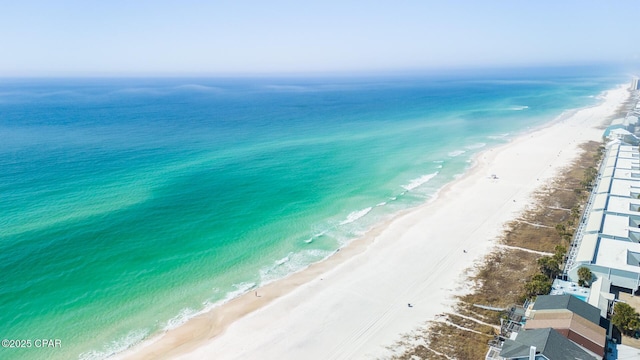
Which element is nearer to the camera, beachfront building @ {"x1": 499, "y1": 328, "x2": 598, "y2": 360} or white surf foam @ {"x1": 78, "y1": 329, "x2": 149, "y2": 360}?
beachfront building @ {"x1": 499, "y1": 328, "x2": 598, "y2": 360}

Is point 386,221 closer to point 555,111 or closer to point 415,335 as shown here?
point 415,335

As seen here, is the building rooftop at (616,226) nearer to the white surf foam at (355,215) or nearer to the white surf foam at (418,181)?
the white surf foam at (418,181)

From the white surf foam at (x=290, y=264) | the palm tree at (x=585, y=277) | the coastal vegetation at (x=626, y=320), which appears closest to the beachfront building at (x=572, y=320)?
the coastal vegetation at (x=626, y=320)

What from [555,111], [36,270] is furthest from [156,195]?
[555,111]

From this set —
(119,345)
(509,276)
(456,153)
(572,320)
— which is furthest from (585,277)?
(456,153)

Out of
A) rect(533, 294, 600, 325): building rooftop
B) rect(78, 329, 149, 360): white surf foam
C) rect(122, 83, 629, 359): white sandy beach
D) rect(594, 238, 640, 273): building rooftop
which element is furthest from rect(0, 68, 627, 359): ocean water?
rect(594, 238, 640, 273): building rooftop

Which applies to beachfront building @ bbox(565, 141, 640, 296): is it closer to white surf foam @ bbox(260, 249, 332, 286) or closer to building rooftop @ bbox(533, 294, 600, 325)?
building rooftop @ bbox(533, 294, 600, 325)
